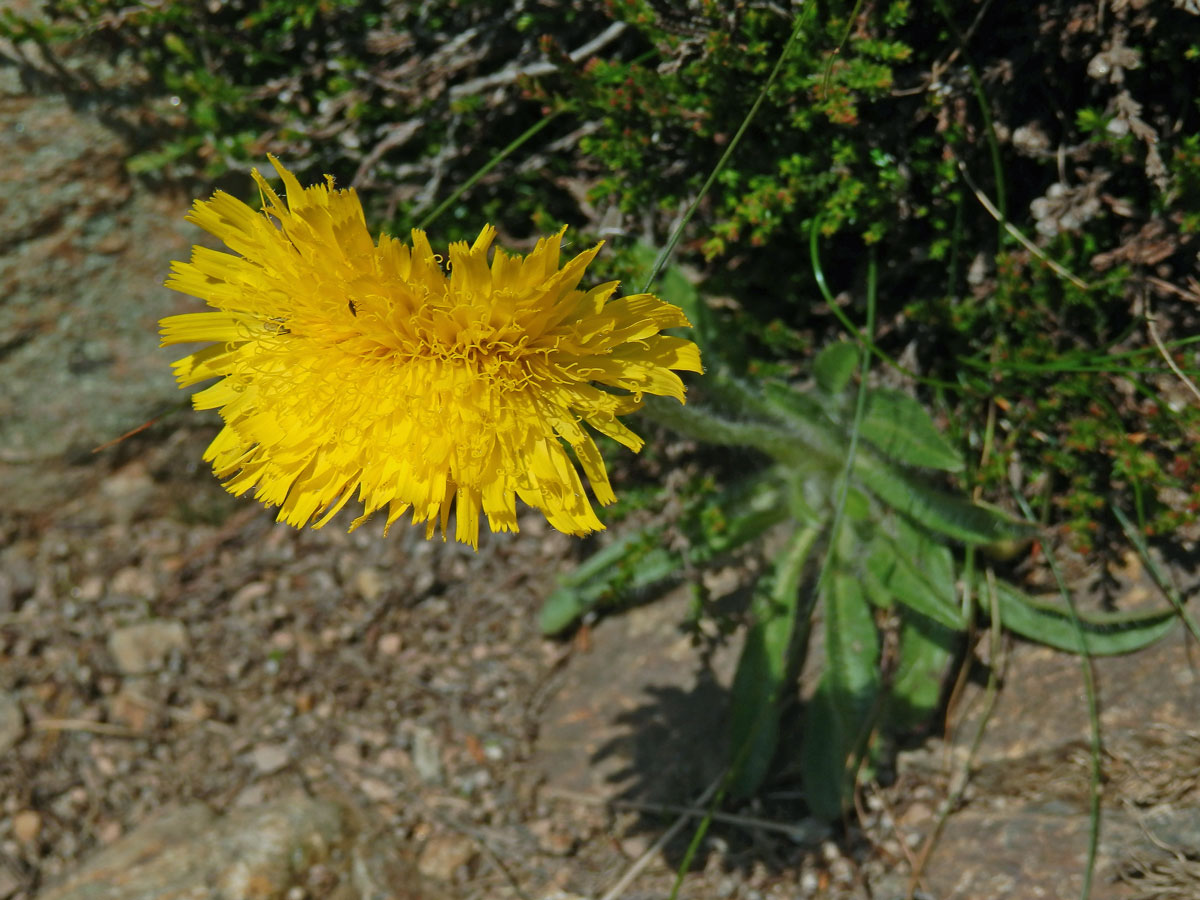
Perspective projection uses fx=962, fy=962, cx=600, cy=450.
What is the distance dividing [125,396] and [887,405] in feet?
11.9

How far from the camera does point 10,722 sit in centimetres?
473

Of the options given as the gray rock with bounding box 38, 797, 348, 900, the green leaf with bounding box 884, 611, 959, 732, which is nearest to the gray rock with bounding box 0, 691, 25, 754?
the gray rock with bounding box 38, 797, 348, 900

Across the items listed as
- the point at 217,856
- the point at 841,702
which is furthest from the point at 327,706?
the point at 841,702

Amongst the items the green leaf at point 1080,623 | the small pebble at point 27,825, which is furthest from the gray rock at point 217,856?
the green leaf at point 1080,623

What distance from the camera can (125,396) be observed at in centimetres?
475

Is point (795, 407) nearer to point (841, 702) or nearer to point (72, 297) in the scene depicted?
point (841, 702)

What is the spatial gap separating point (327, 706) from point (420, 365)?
8.84 feet

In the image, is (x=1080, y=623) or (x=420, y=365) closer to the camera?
(x=420, y=365)

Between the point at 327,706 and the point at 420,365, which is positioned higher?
the point at 420,365

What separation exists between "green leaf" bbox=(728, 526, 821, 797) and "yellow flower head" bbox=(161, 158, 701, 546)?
4.49 ft

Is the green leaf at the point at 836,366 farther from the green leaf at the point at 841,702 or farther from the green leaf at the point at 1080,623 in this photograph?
the green leaf at the point at 1080,623

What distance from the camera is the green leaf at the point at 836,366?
341 centimetres

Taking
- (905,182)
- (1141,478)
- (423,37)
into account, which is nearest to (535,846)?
(1141,478)

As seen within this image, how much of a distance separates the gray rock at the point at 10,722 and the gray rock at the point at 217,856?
0.80 m
